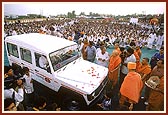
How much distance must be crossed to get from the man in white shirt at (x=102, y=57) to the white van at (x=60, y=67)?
0.51m

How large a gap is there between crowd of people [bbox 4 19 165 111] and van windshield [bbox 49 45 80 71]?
618 mm

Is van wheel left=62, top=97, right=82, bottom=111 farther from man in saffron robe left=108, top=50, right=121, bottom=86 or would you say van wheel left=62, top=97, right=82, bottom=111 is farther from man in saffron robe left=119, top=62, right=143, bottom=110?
man in saffron robe left=108, top=50, right=121, bottom=86

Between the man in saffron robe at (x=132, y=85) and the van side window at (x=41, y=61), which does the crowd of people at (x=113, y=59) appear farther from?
the van side window at (x=41, y=61)

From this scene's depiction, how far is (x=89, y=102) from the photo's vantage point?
4.40 metres

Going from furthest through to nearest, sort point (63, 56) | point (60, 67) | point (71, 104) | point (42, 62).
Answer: point (63, 56) → point (60, 67) → point (42, 62) → point (71, 104)

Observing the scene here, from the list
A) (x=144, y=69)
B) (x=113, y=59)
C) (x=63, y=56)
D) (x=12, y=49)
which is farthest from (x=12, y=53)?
(x=144, y=69)

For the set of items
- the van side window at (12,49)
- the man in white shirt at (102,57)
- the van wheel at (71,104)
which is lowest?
the van wheel at (71,104)

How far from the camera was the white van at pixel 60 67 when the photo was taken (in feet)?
14.8

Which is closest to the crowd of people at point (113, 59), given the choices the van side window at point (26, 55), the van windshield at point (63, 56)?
the van side window at point (26, 55)

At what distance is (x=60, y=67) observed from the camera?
4945 millimetres

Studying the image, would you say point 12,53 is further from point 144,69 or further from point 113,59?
point 144,69

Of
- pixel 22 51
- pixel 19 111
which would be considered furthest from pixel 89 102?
pixel 22 51

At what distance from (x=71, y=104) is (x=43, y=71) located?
96 cm

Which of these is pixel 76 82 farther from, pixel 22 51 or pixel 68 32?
pixel 68 32
